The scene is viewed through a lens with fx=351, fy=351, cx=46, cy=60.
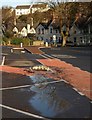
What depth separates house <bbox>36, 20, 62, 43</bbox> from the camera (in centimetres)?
10262

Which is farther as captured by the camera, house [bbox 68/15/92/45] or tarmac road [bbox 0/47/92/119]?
house [bbox 68/15/92/45]

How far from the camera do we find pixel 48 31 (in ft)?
348

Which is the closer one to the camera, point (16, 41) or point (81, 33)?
point (16, 41)

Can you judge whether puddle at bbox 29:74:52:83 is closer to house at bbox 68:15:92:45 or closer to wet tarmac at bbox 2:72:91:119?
wet tarmac at bbox 2:72:91:119

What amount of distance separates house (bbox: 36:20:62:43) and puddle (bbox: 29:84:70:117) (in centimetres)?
8457

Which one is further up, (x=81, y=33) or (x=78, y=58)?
(x=81, y=33)

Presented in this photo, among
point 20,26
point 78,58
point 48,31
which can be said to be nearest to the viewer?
point 78,58

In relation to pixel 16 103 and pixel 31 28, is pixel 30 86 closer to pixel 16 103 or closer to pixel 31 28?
pixel 16 103

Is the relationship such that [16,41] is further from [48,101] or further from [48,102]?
[48,102]

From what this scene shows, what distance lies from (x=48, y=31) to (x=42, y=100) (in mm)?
92857

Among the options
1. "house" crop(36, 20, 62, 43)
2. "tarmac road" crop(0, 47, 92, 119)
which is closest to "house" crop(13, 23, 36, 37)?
"house" crop(36, 20, 62, 43)

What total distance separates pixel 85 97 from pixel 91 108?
7.17 ft

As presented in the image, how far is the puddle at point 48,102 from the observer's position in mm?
11828

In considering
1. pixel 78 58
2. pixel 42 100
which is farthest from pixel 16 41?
pixel 42 100
